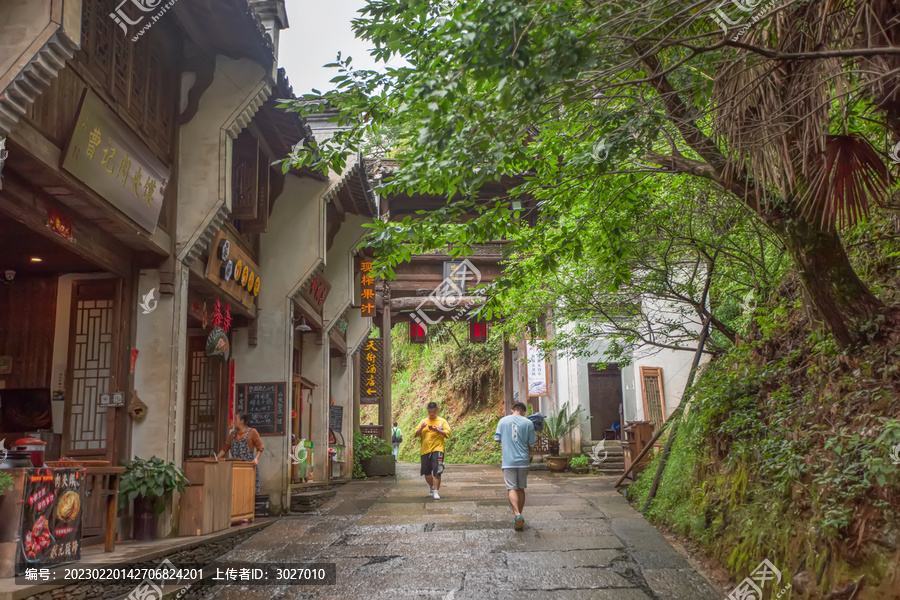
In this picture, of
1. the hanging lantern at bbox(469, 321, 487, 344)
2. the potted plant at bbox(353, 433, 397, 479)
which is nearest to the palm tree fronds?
the potted plant at bbox(353, 433, 397, 479)

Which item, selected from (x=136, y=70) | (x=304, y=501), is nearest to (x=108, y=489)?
(x=136, y=70)

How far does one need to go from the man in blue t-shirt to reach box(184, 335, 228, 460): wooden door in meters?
4.93

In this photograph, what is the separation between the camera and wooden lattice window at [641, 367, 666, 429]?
18734 millimetres

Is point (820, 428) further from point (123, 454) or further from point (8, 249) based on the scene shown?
point (8, 249)

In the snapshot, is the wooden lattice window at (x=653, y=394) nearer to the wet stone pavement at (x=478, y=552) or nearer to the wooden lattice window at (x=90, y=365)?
the wet stone pavement at (x=478, y=552)

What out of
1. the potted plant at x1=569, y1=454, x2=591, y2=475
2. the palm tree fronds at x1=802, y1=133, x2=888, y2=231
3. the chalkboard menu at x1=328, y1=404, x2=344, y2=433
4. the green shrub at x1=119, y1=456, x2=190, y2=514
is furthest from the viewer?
the potted plant at x1=569, y1=454, x2=591, y2=475

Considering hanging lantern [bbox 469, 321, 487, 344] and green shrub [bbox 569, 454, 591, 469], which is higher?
hanging lantern [bbox 469, 321, 487, 344]

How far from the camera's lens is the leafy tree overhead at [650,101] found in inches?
168

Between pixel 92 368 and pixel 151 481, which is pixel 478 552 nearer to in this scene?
pixel 151 481

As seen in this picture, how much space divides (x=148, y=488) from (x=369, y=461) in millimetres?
11524

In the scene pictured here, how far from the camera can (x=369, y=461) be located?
740 inches

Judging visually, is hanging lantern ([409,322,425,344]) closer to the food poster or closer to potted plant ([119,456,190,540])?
potted plant ([119,456,190,540])

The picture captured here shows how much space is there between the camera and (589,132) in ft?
22.0

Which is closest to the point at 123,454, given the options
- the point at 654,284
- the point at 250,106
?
the point at 250,106
